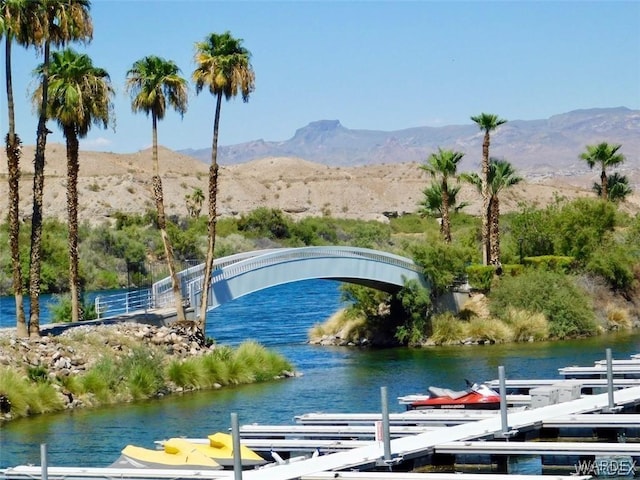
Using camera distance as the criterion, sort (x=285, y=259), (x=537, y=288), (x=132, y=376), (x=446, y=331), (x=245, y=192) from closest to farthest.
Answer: (x=132, y=376)
(x=285, y=259)
(x=446, y=331)
(x=537, y=288)
(x=245, y=192)

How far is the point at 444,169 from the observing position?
58.6 m

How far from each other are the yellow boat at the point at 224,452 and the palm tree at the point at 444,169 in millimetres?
35152

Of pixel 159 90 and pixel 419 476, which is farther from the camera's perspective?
pixel 159 90

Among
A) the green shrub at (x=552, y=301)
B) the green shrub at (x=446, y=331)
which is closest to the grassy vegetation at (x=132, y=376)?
the green shrub at (x=446, y=331)

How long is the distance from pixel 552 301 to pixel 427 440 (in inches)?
1198

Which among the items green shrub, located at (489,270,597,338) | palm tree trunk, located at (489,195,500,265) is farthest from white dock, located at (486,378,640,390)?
palm tree trunk, located at (489,195,500,265)

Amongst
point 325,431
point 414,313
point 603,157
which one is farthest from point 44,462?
point 603,157

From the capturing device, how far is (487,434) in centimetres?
2503

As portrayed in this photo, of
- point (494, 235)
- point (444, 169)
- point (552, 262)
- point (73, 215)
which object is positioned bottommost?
point (552, 262)

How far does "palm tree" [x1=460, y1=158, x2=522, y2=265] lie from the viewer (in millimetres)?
58938

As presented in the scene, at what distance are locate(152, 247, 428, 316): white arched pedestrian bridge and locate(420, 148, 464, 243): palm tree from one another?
5.03m

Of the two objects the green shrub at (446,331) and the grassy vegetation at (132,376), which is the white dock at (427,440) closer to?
the grassy vegetation at (132,376)

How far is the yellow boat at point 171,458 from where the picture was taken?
23484 mm

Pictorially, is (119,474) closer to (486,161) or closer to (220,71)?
(220,71)
